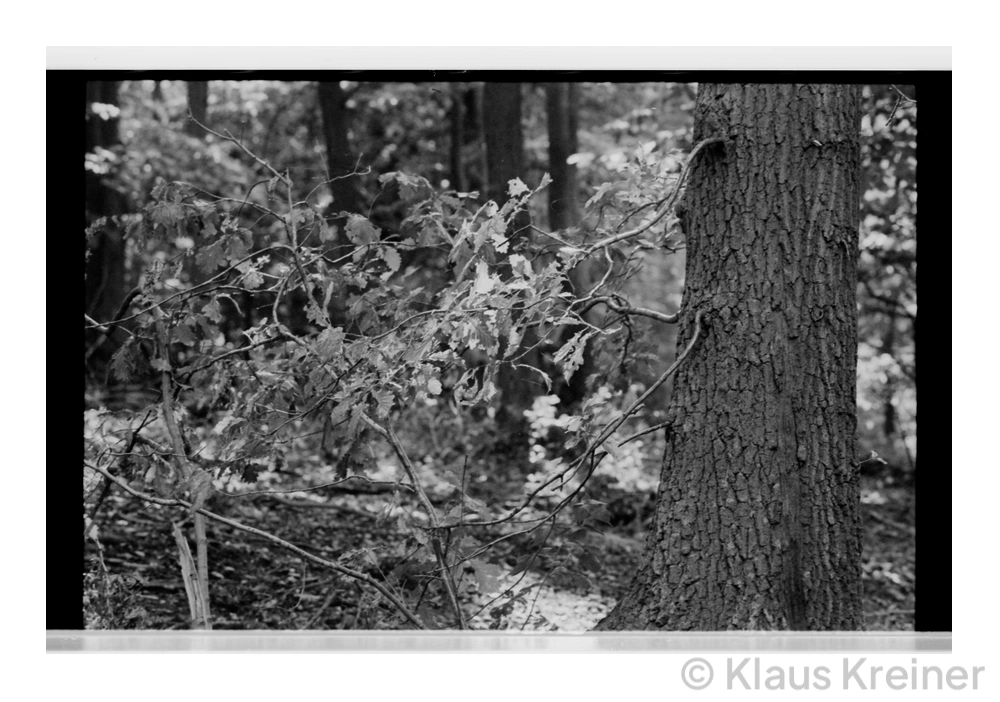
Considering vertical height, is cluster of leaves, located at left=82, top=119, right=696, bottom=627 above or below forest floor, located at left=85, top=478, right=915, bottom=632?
above

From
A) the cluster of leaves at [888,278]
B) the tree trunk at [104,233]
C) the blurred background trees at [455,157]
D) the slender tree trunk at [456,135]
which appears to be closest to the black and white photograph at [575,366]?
the cluster of leaves at [888,278]

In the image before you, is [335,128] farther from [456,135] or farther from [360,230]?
[360,230]

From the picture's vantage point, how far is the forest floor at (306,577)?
326cm

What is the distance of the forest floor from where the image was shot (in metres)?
3.26

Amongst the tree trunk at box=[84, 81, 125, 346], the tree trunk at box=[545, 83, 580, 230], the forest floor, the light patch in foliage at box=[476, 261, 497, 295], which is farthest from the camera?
the tree trunk at box=[84, 81, 125, 346]

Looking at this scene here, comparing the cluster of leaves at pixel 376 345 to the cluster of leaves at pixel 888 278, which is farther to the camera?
the cluster of leaves at pixel 888 278

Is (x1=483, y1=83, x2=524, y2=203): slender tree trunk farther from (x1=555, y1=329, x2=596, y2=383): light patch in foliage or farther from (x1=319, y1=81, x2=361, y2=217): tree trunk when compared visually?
(x1=555, y1=329, x2=596, y2=383): light patch in foliage

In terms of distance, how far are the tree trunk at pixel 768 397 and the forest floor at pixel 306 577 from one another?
1.82 feet

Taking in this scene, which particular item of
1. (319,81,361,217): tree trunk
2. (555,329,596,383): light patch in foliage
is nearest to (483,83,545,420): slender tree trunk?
(319,81,361,217): tree trunk

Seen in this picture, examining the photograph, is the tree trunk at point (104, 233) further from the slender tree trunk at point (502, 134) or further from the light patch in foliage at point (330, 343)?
the light patch in foliage at point (330, 343)

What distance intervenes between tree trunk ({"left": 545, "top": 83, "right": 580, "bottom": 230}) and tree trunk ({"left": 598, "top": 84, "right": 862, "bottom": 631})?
3.75 m

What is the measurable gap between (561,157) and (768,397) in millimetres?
4431
